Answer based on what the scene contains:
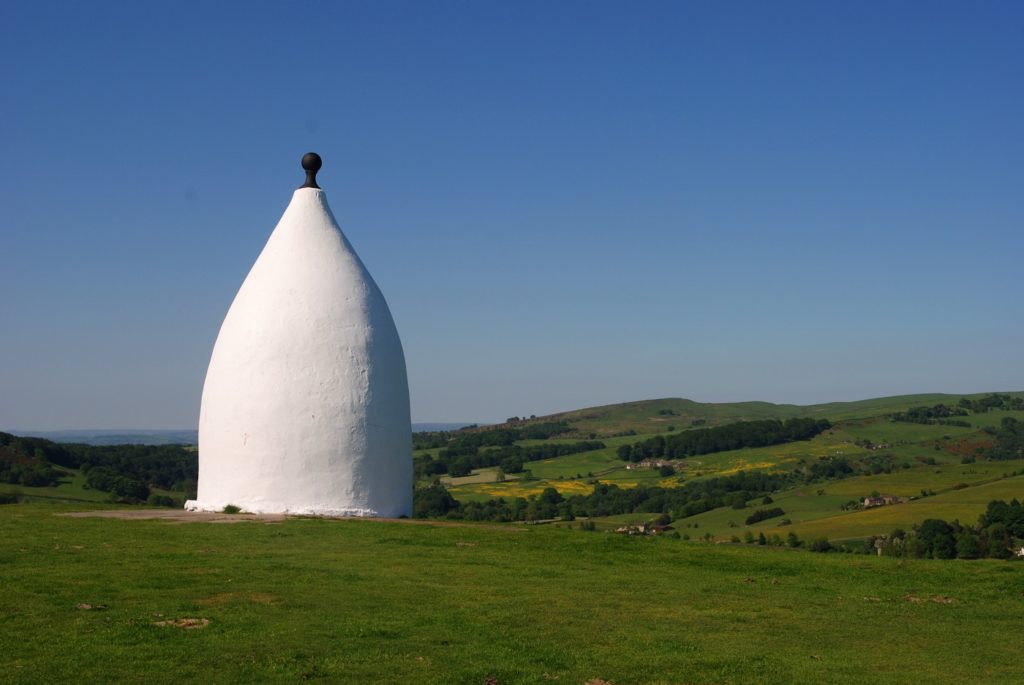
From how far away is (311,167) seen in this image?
24688mm

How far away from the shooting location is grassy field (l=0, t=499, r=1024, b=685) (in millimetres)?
10242

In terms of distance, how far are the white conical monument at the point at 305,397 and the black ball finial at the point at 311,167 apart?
4.52 ft

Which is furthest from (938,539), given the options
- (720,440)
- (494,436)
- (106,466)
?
(494,436)

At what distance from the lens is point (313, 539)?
18375 mm

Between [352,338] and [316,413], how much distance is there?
1.92 metres

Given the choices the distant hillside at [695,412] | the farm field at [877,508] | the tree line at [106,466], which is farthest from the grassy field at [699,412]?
the tree line at [106,466]

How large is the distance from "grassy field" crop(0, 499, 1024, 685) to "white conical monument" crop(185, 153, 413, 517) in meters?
2.42

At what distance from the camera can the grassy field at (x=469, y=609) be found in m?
10.2

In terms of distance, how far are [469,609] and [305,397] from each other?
1015 centimetres

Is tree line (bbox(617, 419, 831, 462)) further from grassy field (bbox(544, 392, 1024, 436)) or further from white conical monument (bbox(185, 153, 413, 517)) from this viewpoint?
white conical monument (bbox(185, 153, 413, 517))

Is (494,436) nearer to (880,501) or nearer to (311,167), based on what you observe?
(880,501)

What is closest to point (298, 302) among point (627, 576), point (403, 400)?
point (403, 400)

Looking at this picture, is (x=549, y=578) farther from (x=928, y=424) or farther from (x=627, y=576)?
(x=928, y=424)

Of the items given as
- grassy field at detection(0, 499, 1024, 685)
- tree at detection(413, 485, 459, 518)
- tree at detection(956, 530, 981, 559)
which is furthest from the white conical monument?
tree at detection(956, 530, 981, 559)
